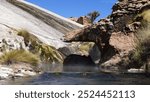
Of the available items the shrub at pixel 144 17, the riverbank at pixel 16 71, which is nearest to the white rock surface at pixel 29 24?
the shrub at pixel 144 17

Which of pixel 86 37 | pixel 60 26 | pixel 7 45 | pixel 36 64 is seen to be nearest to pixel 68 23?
pixel 60 26

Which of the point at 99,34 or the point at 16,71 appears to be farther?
the point at 99,34

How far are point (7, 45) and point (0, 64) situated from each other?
8639 mm

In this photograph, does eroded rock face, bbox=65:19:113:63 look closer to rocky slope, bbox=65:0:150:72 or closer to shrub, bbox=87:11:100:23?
rocky slope, bbox=65:0:150:72

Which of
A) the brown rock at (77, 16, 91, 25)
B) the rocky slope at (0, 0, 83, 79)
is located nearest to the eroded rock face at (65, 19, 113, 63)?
the rocky slope at (0, 0, 83, 79)

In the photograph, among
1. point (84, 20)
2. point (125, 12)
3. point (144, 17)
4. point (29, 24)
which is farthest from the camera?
point (84, 20)

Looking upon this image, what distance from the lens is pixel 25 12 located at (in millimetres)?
62375

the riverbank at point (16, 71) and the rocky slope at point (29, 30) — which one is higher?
the rocky slope at point (29, 30)

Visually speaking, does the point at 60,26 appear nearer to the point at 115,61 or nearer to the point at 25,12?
the point at 25,12

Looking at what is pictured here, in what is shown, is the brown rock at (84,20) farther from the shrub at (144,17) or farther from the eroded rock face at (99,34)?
the shrub at (144,17)

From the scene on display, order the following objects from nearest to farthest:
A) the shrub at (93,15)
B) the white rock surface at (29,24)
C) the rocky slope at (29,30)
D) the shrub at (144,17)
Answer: the rocky slope at (29,30) → the shrub at (144,17) → the white rock surface at (29,24) → the shrub at (93,15)

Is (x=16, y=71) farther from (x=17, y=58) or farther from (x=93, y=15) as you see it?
(x=93, y=15)

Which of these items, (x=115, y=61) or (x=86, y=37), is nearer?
(x=115, y=61)

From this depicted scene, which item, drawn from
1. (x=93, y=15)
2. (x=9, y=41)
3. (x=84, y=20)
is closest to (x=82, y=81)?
(x=9, y=41)
